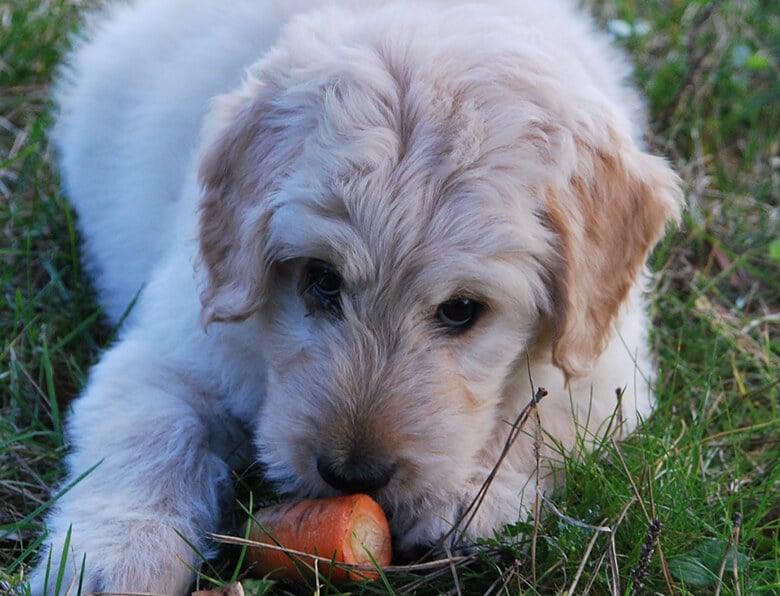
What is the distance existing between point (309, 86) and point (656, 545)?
1300 millimetres

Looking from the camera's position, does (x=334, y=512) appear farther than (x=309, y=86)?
No

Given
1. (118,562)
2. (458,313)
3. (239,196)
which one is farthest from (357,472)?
(239,196)

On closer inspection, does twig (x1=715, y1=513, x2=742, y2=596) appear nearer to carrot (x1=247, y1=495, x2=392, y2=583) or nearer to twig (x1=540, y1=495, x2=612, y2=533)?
twig (x1=540, y1=495, x2=612, y2=533)

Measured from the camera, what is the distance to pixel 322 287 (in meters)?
2.49

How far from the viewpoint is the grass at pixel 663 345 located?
2371 millimetres

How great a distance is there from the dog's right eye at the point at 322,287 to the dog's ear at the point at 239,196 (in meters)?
0.10

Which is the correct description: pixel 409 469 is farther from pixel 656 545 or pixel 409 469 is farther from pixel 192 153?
pixel 192 153

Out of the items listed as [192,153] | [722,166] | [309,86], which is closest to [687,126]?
[722,166]

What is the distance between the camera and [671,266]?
4004mm

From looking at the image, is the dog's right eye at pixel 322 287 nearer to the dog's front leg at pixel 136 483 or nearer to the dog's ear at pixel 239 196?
the dog's ear at pixel 239 196

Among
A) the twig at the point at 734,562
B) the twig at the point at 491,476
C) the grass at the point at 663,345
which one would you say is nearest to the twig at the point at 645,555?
the grass at the point at 663,345

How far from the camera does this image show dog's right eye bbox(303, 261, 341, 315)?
8.04 feet

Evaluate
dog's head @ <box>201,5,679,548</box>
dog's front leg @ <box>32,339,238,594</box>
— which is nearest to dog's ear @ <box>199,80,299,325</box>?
dog's head @ <box>201,5,679,548</box>

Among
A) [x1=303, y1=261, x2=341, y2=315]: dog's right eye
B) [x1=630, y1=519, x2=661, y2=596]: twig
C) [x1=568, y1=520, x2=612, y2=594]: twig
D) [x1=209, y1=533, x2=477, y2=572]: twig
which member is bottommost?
[x1=209, y1=533, x2=477, y2=572]: twig
